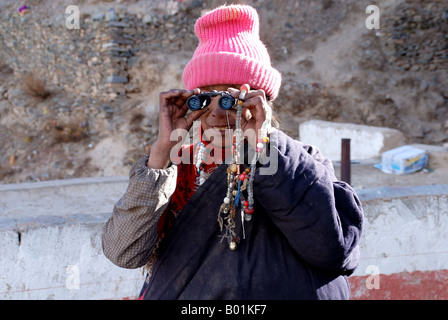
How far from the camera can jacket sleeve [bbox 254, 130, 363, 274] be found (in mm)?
1149

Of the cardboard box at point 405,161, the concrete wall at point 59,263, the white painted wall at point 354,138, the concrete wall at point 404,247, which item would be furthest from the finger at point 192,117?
the white painted wall at point 354,138

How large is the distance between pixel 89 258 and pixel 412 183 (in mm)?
4260

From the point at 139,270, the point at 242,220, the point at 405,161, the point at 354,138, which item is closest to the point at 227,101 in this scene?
the point at 242,220

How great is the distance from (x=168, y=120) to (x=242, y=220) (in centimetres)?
41

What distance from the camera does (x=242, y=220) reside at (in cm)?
125

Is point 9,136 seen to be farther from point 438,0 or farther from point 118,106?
point 438,0

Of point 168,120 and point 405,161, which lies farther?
point 405,161

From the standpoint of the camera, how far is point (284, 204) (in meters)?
1.14

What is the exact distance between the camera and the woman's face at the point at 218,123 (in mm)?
1361

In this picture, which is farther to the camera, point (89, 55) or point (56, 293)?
point (89, 55)

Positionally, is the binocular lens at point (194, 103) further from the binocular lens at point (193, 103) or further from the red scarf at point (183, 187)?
the red scarf at point (183, 187)

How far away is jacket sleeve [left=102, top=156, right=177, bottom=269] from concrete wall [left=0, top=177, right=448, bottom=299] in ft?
3.45

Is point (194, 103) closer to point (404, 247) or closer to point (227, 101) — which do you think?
point (227, 101)
